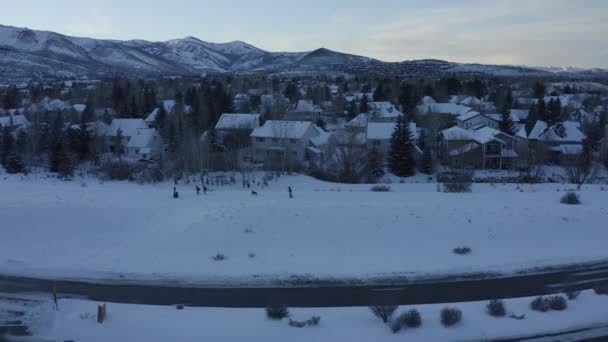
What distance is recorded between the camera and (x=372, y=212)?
18.4m

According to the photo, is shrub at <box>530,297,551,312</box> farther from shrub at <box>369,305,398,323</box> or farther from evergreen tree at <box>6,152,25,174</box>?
evergreen tree at <box>6,152,25,174</box>

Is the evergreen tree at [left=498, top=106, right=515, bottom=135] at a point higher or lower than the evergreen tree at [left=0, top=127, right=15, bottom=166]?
higher

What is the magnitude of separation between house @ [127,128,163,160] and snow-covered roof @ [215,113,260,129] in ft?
17.4

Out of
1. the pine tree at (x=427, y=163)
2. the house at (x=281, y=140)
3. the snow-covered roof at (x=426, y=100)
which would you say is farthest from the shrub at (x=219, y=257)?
the snow-covered roof at (x=426, y=100)

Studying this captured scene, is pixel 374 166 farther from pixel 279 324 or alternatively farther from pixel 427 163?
pixel 279 324

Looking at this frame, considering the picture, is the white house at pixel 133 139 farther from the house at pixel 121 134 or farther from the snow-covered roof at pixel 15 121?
the snow-covered roof at pixel 15 121

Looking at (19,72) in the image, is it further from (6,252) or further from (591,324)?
(591,324)

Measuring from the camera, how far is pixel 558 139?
39969 mm

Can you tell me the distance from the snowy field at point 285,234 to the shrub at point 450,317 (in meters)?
3.71

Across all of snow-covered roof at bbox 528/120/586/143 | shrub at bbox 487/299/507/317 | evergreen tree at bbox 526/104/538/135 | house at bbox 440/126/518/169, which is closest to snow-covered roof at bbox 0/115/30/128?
house at bbox 440/126/518/169

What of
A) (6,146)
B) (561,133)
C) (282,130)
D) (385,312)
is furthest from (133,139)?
(561,133)

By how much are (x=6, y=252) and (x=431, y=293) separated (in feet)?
44.3

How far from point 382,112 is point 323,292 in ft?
136

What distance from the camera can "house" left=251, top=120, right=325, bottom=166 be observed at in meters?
34.9
